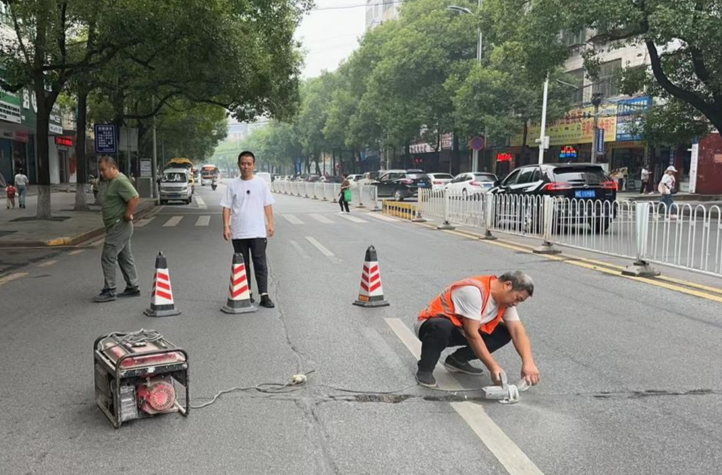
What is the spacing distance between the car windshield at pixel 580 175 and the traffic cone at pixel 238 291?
386 inches

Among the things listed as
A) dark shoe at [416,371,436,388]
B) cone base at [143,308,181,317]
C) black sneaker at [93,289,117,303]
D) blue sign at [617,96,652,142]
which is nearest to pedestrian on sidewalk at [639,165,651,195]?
blue sign at [617,96,652,142]

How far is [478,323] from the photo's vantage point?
433cm

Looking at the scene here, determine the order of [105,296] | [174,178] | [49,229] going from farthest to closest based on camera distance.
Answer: [174,178] → [49,229] → [105,296]

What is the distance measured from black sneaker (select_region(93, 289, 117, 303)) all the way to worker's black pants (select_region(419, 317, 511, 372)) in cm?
442

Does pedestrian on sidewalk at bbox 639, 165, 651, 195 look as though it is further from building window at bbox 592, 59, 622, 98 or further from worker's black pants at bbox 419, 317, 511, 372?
worker's black pants at bbox 419, 317, 511, 372

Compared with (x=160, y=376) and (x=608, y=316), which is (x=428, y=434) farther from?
(x=608, y=316)

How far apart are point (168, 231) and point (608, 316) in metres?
12.6

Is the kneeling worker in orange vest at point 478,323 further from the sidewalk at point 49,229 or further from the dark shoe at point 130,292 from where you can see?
the sidewalk at point 49,229

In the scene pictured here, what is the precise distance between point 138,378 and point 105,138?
19.9 meters

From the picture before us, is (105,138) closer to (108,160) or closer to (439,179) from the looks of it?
(108,160)

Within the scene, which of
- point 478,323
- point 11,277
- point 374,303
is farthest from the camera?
point 11,277

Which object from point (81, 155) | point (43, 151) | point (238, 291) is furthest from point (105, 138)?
point (238, 291)

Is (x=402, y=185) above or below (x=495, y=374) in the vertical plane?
above

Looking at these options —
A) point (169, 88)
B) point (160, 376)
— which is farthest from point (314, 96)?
point (160, 376)
